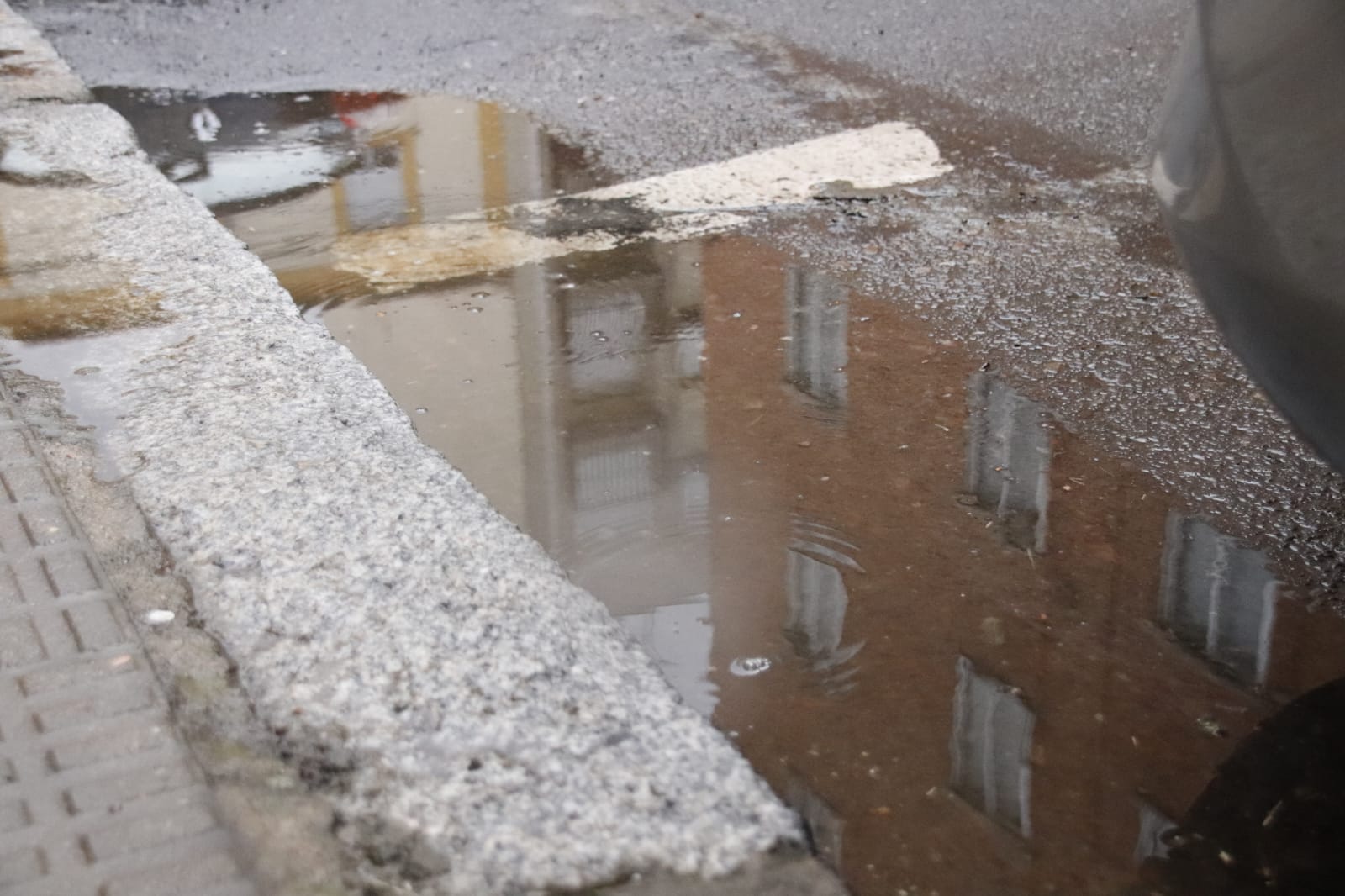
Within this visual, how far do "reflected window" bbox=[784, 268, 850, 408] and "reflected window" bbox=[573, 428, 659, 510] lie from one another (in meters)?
0.40

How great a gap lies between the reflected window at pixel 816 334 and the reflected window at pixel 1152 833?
48.4 inches

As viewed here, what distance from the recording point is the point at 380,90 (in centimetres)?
564

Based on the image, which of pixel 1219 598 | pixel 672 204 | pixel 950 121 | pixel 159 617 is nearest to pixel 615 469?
pixel 159 617

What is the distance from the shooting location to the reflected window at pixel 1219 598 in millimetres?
2137

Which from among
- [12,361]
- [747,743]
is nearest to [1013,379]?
[747,743]

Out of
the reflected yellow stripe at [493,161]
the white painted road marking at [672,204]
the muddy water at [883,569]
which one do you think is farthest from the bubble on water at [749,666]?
the reflected yellow stripe at [493,161]

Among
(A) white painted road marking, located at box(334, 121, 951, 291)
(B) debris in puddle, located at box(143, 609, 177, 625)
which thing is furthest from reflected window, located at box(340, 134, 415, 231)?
(B) debris in puddle, located at box(143, 609, 177, 625)

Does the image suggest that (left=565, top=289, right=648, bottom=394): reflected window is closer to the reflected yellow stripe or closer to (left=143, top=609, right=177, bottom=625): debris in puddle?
the reflected yellow stripe

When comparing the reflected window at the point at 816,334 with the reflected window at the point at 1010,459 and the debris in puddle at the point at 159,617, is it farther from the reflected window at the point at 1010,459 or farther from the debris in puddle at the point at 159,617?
the debris in puddle at the point at 159,617

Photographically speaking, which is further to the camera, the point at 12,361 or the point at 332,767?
the point at 12,361

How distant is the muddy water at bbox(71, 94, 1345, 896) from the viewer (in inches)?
71.5

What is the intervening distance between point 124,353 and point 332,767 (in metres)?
1.43

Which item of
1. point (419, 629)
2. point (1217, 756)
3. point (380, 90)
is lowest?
→ point (1217, 756)

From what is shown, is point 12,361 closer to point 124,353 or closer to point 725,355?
point 124,353
